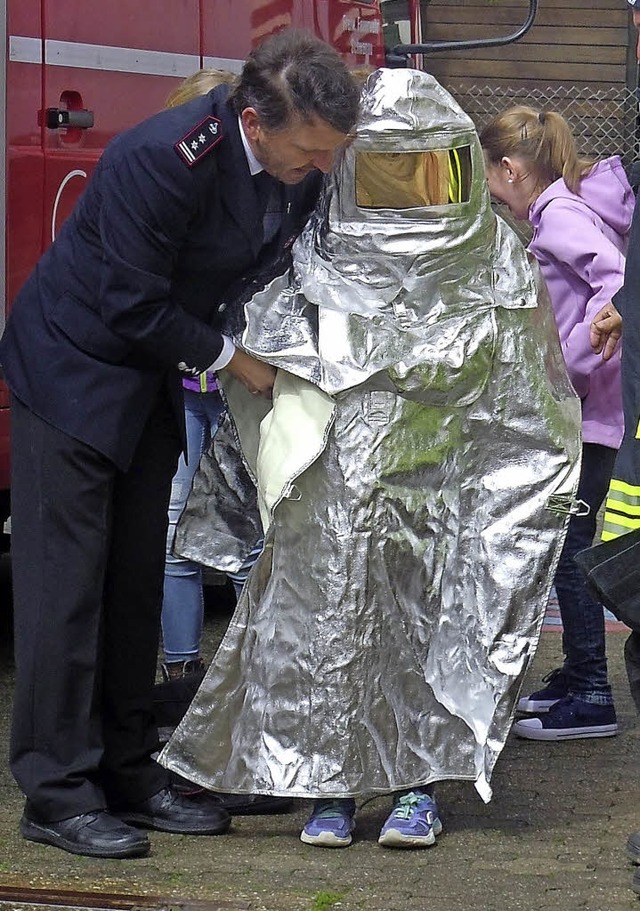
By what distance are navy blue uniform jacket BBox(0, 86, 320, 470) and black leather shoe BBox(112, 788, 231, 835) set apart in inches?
32.9

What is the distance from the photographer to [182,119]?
3166mm

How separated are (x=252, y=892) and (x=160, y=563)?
2.58 ft

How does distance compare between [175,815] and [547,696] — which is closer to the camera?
[175,815]

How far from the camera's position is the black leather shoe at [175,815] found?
139 inches

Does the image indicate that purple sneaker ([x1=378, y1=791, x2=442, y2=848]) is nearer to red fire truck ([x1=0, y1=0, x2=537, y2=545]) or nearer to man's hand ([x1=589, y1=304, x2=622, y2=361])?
man's hand ([x1=589, y1=304, x2=622, y2=361])

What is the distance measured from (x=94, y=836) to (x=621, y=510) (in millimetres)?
1344

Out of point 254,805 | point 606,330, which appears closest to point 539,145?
point 606,330

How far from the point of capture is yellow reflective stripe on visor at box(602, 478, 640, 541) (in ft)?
10.0

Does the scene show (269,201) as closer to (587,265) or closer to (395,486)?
(395,486)

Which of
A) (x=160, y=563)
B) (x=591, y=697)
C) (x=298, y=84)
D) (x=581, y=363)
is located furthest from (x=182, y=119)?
(x=591, y=697)

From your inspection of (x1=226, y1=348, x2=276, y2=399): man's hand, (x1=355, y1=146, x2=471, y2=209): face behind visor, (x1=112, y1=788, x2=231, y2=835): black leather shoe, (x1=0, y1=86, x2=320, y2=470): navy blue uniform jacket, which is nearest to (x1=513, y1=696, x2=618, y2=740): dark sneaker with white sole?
(x1=112, y1=788, x2=231, y2=835): black leather shoe

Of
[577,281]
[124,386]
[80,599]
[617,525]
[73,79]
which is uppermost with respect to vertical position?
[73,79]

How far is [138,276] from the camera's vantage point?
3.09 m

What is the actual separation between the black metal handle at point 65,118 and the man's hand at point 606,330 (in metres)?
1.61
